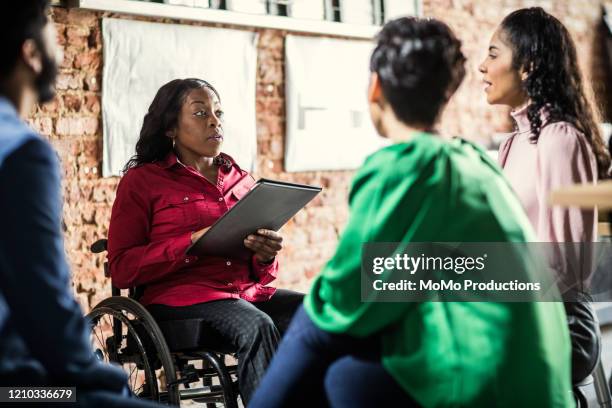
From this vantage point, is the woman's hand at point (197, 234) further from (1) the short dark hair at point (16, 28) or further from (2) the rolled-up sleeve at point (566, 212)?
(1) the short dark hair at point (16, 28)

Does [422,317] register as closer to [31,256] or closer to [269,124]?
[31,256]

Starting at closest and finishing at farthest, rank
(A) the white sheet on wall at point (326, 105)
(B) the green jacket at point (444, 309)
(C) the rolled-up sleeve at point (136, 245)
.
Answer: (B) the green jacket at point (444, 309) < (C) the rolled-up sleeve at point (136, 245) < (A) the white sheet on wall at point (326, 105)

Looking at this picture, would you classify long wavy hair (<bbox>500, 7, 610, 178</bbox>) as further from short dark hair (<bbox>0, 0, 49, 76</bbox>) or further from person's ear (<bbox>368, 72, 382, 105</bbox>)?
short dark hair (<bbox>0, 0, 49, 76</bbox>)

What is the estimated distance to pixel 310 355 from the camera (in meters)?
1.60

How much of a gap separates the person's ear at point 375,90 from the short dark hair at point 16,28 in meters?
0.64

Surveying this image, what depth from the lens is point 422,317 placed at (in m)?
1.51

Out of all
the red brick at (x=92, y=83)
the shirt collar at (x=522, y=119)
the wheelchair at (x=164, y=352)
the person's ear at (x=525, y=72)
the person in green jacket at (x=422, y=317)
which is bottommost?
the wheelchair at (x=164, y=352)

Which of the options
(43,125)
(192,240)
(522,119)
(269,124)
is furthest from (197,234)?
(269,124)

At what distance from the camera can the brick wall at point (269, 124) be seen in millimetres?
3373

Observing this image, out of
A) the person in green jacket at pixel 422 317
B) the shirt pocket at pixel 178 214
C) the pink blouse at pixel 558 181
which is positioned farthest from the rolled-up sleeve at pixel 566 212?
the shirt pocket at pixel 178 214

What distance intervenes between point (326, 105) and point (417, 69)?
2.63 meters

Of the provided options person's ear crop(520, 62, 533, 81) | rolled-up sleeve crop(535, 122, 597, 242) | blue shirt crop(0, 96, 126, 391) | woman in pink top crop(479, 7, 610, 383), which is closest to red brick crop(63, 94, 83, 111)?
woman in pink top crop(479, 7, 610, 383)

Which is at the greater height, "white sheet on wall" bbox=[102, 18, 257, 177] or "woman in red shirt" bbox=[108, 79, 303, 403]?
"white sheet on wall" bbox=[102, 18, 257, 177]

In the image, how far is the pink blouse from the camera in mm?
2096
